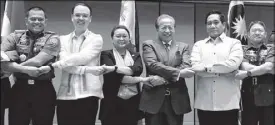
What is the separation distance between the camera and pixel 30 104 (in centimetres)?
277

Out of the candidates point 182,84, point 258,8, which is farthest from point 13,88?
point 258,8

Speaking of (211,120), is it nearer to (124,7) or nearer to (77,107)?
(77,107)

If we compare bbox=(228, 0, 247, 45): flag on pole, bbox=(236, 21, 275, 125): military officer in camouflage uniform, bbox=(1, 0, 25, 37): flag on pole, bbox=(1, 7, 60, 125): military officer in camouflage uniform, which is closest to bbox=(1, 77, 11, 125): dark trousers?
bbox=(1, 7, 60, 125): military officer in camouflage uniform

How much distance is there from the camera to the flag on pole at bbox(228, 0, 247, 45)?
4.51 metres

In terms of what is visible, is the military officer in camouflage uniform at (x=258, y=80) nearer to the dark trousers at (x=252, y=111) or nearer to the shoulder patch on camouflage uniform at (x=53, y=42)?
the dark trousers at (x=252, y=111)

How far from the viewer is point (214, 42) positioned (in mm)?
3184

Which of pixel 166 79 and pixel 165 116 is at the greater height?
pixel 166 79

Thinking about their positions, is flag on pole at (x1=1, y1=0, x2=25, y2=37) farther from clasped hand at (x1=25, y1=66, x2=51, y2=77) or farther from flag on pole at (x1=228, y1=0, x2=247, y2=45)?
flag on pole at (x1=228, y1=0, x2=247, y2=45)

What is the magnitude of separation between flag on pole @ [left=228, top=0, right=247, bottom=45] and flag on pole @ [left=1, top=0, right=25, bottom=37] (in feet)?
10.0

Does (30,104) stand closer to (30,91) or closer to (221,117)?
(30,91)

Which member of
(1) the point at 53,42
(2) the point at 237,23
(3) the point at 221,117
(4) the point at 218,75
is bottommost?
(3) the point at 221,117

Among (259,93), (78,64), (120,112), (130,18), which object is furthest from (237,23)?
(78,64)

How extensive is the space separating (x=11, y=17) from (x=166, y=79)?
8.41ft

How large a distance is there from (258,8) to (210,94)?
366cm
